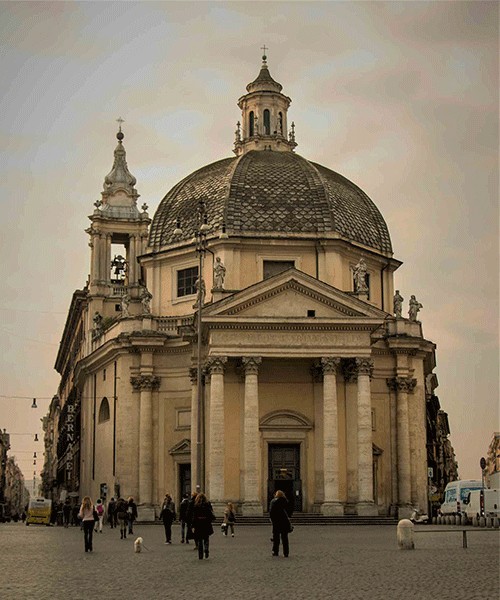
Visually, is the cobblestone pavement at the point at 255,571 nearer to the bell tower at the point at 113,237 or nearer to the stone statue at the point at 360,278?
the stone statue at the point at 360,278

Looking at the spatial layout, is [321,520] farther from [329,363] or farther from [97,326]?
[97,326]

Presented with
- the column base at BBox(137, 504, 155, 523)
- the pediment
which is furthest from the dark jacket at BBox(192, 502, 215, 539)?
the column base at BBox(137, 504, 155, 523)

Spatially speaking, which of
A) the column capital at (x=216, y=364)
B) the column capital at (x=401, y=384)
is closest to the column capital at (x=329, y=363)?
the column capital at (x=216, y=364)

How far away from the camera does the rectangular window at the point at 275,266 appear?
194ft

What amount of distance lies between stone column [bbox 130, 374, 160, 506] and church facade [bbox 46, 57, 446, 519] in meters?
0.08

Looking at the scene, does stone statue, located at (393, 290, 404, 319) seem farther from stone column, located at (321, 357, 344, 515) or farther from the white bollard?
the white bollard

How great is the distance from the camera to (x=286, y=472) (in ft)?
182

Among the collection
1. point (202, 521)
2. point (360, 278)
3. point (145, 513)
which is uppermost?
point (360, 278)

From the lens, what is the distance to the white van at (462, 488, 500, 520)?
169 feet

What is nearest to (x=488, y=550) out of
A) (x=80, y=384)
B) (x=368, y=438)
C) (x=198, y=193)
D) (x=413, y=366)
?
(x=368, y=438)

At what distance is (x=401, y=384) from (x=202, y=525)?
33.6 m

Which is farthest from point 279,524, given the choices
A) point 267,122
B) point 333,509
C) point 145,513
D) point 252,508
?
point 267,122

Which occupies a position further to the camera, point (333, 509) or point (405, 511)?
point (405, 511)

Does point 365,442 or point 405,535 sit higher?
point 365,442
